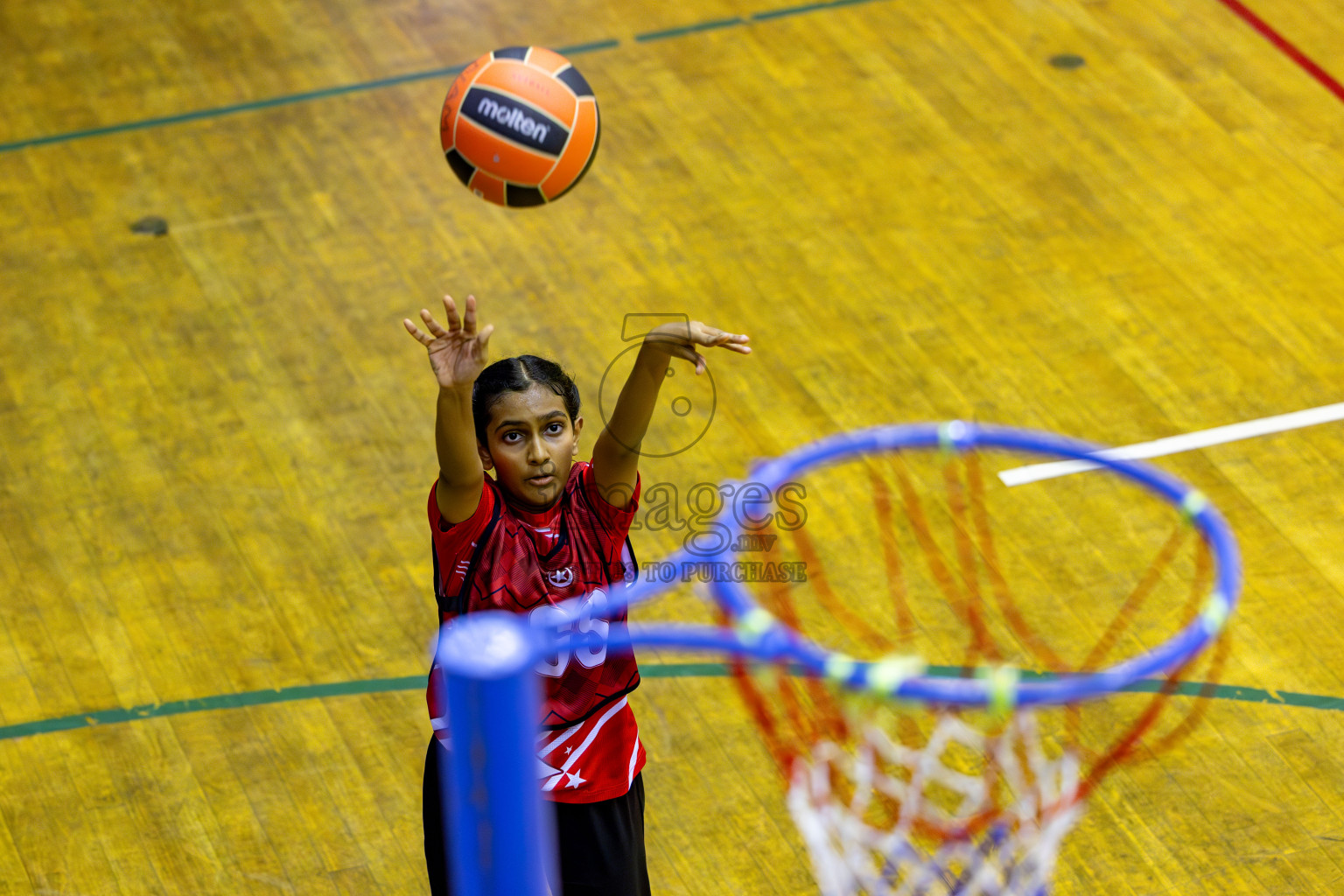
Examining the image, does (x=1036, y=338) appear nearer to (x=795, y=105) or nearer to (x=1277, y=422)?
(x=1277, y=422)

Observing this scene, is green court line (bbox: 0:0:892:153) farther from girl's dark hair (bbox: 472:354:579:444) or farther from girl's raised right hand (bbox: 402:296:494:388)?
girl's raised right hand (bbox: 402:296:494:388)

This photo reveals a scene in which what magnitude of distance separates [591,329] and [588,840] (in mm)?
3277

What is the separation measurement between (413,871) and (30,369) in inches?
113

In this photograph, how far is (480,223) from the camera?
710 cm

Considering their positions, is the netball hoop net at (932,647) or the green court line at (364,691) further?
the green court line at (364,691)

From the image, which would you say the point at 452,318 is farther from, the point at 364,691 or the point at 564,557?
the point at 364,691

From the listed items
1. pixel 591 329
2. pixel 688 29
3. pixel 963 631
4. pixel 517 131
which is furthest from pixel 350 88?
pixel 963 631

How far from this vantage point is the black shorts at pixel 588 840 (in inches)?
136

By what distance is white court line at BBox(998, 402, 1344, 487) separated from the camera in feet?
18.9

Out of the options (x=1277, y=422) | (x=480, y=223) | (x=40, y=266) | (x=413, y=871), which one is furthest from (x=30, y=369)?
(x=1277, y=422)

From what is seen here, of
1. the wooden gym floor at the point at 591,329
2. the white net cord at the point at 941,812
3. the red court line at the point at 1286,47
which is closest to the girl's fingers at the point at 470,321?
the white net cord at the point at 941,812

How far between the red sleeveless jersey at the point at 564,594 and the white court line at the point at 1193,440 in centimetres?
261

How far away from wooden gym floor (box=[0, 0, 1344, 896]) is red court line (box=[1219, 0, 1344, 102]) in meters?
0.05

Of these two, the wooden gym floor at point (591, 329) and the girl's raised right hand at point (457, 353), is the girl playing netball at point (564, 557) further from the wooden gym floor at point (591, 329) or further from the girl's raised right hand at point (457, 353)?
the wooden gym floor at point (591, 329)
